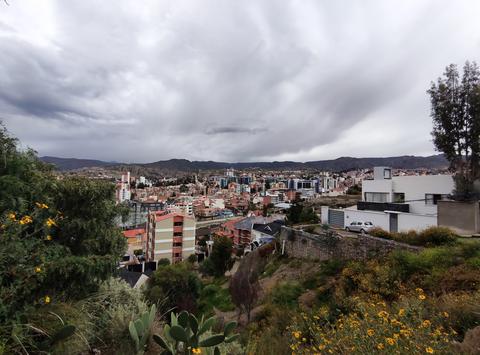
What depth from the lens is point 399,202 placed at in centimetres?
1627

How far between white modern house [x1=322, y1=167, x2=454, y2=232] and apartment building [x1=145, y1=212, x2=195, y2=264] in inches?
946

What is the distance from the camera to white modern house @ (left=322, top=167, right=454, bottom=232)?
13.8 metres

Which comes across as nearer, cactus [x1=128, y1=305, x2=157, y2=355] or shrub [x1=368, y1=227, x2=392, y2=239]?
cactus [x1=128, y1=305, x2=157, y2=355]

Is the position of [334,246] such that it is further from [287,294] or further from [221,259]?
[221,259]

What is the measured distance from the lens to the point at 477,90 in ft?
34.5

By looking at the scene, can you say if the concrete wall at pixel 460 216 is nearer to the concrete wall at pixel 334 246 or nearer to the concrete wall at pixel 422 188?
the concrete wall at pixel 422 188

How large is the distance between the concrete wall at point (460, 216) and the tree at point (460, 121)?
1.07 m

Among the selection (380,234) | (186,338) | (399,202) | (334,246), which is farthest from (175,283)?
(399,202)

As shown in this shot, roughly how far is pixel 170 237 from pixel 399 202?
2941 cm

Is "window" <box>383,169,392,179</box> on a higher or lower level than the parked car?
higher

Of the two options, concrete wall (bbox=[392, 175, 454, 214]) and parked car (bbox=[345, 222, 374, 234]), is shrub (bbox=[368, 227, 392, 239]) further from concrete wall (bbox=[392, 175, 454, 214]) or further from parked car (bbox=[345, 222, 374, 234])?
concrete wall (bbox=[392, 175, 454, 214])

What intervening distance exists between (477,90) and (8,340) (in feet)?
51.9

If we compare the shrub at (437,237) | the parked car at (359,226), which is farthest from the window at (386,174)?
the shrub at (437,237)

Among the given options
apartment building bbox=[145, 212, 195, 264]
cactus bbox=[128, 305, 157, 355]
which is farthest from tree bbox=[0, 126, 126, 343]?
apartment building bbox=[145, 212, 195, 264]
